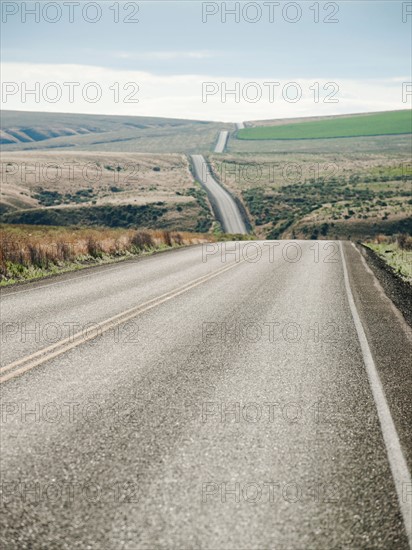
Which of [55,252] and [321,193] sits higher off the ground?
[321,193]

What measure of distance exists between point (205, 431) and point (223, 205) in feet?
261

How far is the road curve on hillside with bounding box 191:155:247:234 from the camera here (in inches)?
2766

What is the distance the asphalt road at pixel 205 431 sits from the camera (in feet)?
11.6

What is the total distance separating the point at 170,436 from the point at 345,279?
44.0 ft

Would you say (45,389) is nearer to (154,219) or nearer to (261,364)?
(261,364)

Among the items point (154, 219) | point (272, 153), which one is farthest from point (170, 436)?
point (272, 153)

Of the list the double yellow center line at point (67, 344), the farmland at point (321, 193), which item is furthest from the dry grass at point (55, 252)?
the farmland at point (321, 193)

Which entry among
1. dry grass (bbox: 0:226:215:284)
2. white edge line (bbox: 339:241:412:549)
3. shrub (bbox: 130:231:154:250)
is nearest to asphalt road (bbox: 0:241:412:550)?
white edge line (bbox: 339:241:412:549)

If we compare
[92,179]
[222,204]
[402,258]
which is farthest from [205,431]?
[92,179]

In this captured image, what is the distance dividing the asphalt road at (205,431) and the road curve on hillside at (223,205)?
2291 inches

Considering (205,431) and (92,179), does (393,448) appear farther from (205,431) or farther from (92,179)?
(92,179)

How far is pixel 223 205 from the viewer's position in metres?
83.5

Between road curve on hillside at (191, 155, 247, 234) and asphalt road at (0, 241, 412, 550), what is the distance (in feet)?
191

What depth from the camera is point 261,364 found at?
24.3 feet
